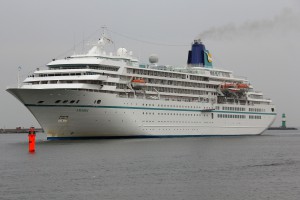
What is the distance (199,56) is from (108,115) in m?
25.5

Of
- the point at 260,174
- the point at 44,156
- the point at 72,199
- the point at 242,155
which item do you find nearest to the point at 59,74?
the point at 44,156

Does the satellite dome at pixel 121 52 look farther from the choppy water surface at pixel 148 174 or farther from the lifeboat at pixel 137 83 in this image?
the choppy water surface at pixel 148 174

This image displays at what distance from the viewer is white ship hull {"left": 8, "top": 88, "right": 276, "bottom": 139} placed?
55531mm

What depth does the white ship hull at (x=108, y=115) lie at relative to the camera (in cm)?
5553

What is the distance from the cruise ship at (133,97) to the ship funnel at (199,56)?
0.13m

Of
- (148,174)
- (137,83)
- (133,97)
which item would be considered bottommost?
(148,174)

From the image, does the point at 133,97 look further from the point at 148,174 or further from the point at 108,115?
the point at 148,174

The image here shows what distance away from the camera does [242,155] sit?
142ft

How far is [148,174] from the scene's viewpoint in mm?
31703

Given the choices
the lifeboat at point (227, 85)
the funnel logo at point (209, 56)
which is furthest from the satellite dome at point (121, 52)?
the funnel logo at point (209, 56)

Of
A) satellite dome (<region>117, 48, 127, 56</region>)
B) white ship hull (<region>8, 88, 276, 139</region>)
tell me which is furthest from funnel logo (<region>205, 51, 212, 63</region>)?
satellite dome (<region>117, 48, 127, 56</region>)

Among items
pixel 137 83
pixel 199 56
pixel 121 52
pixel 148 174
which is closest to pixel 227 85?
pixel 199 56

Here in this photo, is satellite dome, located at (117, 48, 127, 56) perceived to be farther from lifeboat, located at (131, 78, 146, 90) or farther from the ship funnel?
the ship funnel

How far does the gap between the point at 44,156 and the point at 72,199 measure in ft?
59.4
